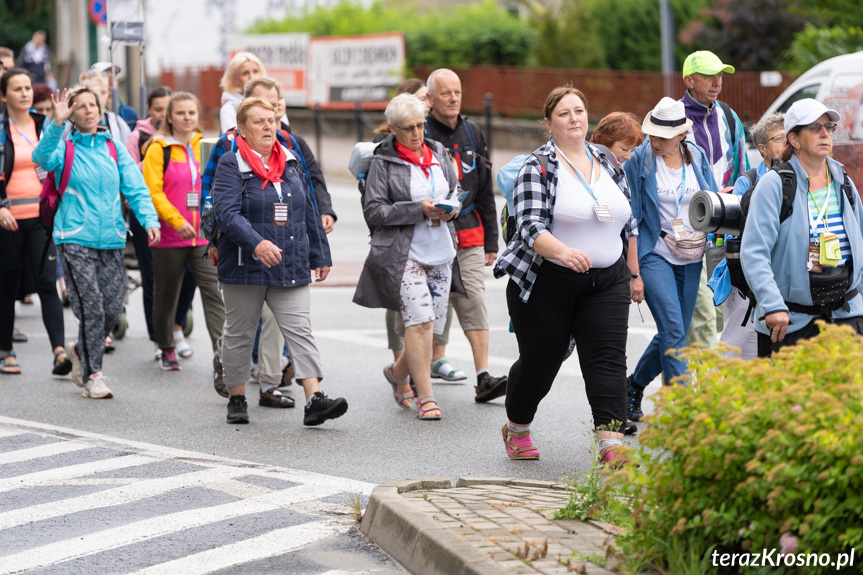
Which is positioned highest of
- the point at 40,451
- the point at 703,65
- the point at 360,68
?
the point at 703,65

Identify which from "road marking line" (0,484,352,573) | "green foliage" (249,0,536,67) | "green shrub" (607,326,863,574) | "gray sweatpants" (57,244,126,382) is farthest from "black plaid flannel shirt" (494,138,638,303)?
"green foliage" (249,0,536,67)

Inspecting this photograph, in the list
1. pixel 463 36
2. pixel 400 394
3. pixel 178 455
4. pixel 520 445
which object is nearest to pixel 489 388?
pixel 400 394

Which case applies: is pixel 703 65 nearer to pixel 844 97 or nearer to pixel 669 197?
pixel 669 197

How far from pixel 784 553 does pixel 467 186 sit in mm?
5135

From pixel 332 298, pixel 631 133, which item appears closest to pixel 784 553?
pixel 631 133

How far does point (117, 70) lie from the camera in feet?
43.7

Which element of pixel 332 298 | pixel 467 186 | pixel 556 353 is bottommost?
pixel 332 298

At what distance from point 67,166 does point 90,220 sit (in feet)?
1.25

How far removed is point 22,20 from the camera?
1797 inches

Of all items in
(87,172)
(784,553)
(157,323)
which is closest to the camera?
(784,553)

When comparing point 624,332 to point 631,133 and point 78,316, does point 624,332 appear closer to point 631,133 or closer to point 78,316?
point 631,133

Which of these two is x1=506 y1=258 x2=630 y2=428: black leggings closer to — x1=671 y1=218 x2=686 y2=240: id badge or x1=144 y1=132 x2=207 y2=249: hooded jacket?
x1=671 y1=218 x2=686 y2=240: id badge

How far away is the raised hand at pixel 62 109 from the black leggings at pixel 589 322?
353 cm

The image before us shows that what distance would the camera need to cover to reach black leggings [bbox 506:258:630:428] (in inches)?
255
